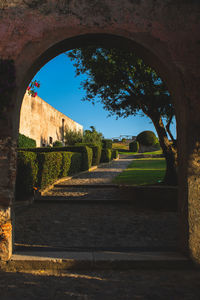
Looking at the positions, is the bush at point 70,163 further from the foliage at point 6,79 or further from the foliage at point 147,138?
the foliage at point 147,138

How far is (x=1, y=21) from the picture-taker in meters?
2.82

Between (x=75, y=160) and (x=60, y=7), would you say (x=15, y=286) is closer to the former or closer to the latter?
(x=60, y=7)

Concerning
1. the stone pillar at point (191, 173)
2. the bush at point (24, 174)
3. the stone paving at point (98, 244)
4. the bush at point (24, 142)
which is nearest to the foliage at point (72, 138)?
the bush at point (24, 142)

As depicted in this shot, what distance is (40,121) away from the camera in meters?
20.3

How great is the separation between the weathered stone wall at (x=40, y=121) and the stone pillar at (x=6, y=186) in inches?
551

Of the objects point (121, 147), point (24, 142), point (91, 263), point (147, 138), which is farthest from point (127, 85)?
point (121, 147)

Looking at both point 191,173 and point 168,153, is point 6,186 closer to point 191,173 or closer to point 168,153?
point 191,173

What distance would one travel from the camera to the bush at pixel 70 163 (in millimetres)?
10386

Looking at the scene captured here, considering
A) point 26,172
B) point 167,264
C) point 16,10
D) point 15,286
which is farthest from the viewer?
point 26,172

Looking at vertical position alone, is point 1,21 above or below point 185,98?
above

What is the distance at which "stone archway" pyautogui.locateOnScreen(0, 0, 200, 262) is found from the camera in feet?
9.18

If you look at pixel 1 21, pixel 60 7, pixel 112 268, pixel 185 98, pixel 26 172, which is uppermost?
pixel 60 7

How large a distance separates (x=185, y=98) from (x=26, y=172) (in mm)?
4557

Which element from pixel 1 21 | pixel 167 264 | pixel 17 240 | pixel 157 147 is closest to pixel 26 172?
pixel 17 240
